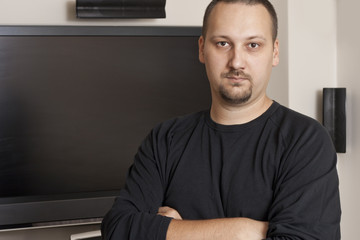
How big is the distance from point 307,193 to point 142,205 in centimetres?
53

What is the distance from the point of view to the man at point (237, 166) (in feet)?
5.09

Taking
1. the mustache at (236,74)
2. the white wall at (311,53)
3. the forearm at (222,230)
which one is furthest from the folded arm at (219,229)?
Answer: the white wall at (311,53)

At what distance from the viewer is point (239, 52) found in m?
1.65

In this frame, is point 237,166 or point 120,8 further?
point 120,8

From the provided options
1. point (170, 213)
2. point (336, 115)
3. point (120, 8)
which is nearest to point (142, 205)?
point (170, 213)

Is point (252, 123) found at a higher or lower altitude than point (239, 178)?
higher

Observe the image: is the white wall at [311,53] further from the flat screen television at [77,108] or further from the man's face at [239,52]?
the man's face at [239,52]

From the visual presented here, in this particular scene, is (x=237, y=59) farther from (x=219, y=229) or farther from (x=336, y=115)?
(x=336, y=115)

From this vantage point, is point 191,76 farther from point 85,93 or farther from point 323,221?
point 323,221

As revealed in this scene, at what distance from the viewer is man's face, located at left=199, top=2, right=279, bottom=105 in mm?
1653

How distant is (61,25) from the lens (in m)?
3.23

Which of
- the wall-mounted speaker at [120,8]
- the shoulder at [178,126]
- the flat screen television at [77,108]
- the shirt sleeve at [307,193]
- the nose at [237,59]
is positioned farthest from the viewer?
the wall-mounted speaker at [120,8]

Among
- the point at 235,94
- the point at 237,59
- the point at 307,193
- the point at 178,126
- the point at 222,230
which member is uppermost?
the point at 237,59

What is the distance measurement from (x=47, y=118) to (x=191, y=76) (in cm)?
90
